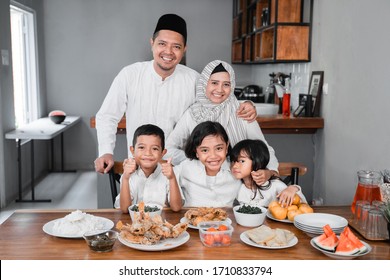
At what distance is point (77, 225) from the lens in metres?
1.63

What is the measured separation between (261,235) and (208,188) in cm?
65

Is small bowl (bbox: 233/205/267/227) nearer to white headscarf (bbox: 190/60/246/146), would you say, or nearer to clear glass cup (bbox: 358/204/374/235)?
clear glass cup (bbox: 358/204/374/235)

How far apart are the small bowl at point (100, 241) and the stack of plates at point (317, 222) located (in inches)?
25.6

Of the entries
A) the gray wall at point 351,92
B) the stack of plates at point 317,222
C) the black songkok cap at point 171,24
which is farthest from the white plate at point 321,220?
the black songkok cap at point 171,24

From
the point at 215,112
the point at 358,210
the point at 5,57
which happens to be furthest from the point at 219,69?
the point at 5,57

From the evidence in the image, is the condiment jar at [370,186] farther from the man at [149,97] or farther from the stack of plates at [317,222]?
the man at [149,97]

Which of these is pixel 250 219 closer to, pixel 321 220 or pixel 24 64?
pixel 321 220

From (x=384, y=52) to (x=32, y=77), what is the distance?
4573mm

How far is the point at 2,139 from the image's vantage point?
4586 mm

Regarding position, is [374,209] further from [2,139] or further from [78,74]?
[78,74]

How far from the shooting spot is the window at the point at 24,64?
548cm

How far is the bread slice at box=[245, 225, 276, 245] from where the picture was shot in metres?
1.52

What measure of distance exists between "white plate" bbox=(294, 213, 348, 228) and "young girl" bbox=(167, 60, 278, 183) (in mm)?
515

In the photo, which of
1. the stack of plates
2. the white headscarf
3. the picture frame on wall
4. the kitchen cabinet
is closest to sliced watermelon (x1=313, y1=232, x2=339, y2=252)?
the stack of plates
